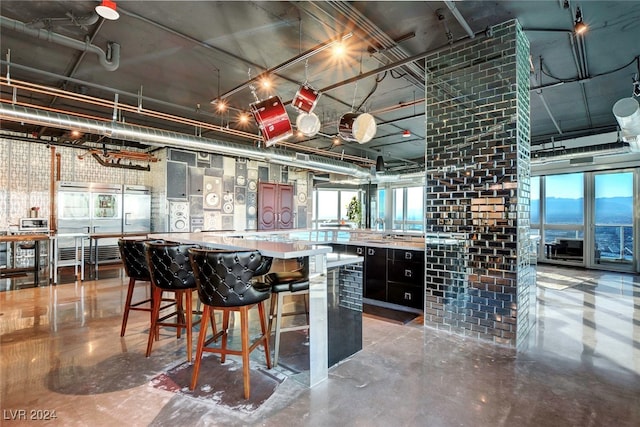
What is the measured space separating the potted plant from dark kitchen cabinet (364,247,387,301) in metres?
7.42

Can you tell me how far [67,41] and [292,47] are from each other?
2349 millimetres

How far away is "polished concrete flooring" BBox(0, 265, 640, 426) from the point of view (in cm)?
211

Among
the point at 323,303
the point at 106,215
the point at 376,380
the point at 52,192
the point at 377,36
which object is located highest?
the point at 377,36

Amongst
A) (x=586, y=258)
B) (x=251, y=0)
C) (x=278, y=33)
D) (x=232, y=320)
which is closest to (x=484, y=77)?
(x=278, y=33)

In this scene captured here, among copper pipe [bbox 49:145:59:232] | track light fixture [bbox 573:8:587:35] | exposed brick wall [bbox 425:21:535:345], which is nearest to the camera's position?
track light fixture [bbox 573:8:587:35]

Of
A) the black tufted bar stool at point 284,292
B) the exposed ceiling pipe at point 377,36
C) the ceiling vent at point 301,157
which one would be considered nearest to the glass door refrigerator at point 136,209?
the ceiling vent at point 301,157

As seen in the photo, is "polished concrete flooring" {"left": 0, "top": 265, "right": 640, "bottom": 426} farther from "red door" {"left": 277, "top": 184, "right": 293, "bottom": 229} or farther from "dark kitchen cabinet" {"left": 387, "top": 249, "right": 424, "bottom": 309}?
"red door" {"left": 277, "top": 184, "right": 293, "bottom": 229}

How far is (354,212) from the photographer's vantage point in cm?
1247

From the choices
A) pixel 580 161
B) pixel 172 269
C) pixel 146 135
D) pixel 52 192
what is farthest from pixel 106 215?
pixel 580 161

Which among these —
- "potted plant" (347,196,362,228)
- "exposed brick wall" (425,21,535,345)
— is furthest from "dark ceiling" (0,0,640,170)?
"potted plant" (347,196,362,228)

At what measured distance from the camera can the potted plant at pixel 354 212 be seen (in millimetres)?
12398

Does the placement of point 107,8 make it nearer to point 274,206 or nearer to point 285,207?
point 274,206

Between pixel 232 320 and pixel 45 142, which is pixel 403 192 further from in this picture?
pixel 45 142

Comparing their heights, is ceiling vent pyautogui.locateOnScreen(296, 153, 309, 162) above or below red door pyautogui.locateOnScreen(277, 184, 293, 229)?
above
